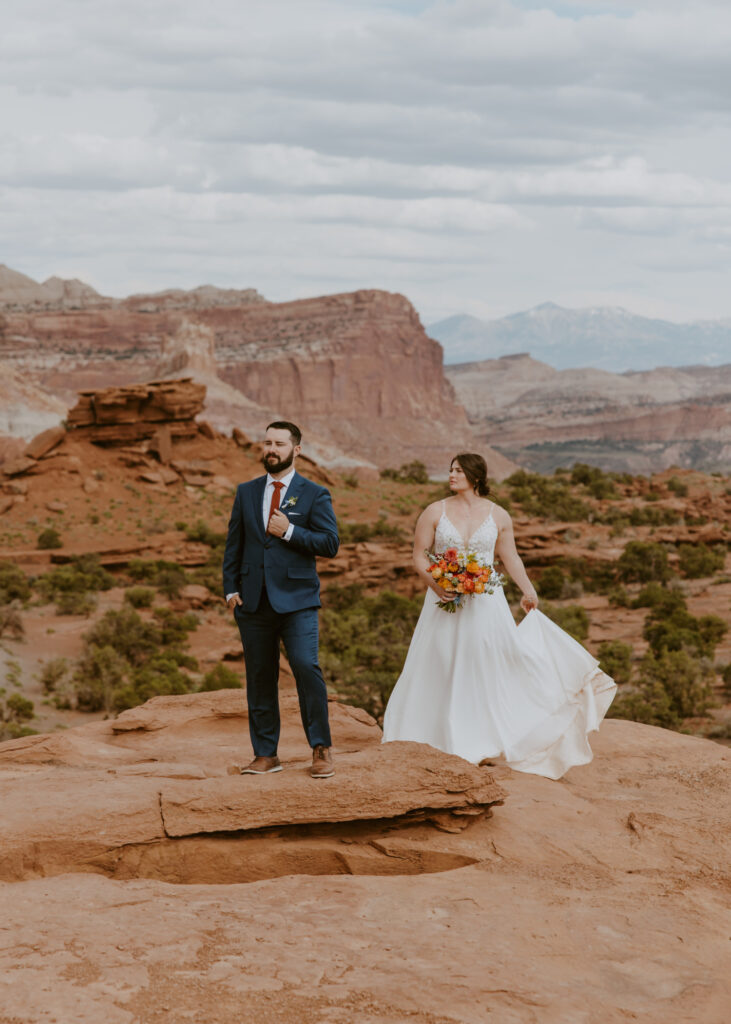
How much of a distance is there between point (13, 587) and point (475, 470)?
22.9 m

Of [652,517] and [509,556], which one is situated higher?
[509,556]

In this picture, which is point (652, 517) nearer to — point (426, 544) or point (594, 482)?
point (594, 482)

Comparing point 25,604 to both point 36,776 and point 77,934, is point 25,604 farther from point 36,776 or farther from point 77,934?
point 77,934

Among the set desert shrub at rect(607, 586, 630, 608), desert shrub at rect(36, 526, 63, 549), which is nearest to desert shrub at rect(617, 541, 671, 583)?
desert shrub at rect(607, 586, 630, 608)

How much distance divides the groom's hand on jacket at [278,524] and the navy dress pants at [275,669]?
14.2 inches

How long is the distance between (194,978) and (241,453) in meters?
43.8

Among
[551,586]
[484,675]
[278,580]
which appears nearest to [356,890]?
[278,580]

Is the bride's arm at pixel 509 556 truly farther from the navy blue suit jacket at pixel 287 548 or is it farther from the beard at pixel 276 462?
the beard at pixel 276 462

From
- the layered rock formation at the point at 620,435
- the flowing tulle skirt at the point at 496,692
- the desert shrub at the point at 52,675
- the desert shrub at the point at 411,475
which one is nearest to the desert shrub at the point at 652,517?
the desert shrub at the point at 411,475

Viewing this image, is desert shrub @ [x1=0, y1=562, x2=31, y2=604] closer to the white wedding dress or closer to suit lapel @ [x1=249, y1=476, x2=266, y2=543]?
the white wedding dress

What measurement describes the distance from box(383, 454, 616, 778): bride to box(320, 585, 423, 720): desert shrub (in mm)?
8562

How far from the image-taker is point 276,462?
5742 millimetres

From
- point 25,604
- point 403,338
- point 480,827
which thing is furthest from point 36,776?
point 403,338

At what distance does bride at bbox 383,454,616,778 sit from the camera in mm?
7062
